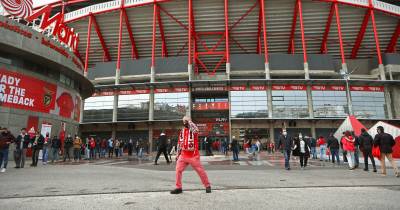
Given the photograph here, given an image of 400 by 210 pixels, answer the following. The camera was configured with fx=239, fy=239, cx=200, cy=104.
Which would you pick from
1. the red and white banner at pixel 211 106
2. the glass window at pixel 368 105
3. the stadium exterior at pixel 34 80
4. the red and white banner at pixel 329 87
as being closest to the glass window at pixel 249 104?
the red and white banner at pixel 211 106

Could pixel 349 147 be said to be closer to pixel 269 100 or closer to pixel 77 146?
pixel 77 146

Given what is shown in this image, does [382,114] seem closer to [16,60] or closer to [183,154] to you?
[183,154]

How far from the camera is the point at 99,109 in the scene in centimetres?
3347

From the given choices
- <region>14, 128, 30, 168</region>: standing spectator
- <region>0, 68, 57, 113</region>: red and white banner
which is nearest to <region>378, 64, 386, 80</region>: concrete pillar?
<region>0, 68, 57, 113</region>: red and white banner

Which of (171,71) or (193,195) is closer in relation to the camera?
(193,195)

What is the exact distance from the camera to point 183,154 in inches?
197

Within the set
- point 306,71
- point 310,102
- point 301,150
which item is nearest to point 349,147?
point 301,150

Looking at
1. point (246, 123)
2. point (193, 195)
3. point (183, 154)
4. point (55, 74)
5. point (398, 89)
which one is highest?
point (398, 89)

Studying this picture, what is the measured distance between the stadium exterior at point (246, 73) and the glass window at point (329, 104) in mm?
129

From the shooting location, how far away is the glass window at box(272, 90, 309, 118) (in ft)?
102

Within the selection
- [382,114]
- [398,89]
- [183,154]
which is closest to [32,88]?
[183,154]

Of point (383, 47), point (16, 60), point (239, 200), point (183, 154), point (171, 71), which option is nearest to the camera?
point (239, 200)

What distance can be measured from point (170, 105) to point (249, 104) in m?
10.5

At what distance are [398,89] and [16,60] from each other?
41.1m
